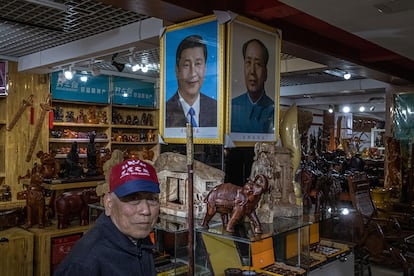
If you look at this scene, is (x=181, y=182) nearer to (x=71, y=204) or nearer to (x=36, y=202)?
(x=71, y=204)

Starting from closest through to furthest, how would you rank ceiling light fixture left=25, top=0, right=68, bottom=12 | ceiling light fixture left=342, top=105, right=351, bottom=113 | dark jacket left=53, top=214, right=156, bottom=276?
1. dark jacket left=53, top=214, right=156, bottom=276
2. ceiling light fixture left=25, top=0, right=68, bottom=12
3. ceiling light fixture left=342, top=105, right=351, bottom=113

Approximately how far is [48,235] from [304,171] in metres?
2.63

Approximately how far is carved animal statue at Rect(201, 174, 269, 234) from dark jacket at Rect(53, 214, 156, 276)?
71 cm

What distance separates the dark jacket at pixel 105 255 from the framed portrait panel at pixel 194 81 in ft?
3.86

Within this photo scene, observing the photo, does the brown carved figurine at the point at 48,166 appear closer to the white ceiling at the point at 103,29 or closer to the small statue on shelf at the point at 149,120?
the white ceiling at the point at 103,29

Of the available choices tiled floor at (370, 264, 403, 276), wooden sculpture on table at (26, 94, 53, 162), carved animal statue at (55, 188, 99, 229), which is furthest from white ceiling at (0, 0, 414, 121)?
tiled floor at (370, 264, 403, 276)

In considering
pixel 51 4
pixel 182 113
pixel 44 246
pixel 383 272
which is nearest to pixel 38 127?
pixel 44 246

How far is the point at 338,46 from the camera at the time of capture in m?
3.84

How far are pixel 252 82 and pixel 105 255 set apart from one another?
1.66 meters

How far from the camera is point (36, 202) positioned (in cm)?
406

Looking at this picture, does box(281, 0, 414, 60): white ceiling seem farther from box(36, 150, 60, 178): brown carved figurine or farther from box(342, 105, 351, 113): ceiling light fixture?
box(342, 105, 351, 113): ceiling light fixture

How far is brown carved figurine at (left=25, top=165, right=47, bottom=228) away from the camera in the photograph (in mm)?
4035

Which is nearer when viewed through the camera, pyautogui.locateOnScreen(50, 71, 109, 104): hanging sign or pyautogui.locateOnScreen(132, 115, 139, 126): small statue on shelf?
pyautogui.locateOnScreen(50, 71, 109, 104): hanging sign

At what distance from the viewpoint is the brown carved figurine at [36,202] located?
13.2ft
